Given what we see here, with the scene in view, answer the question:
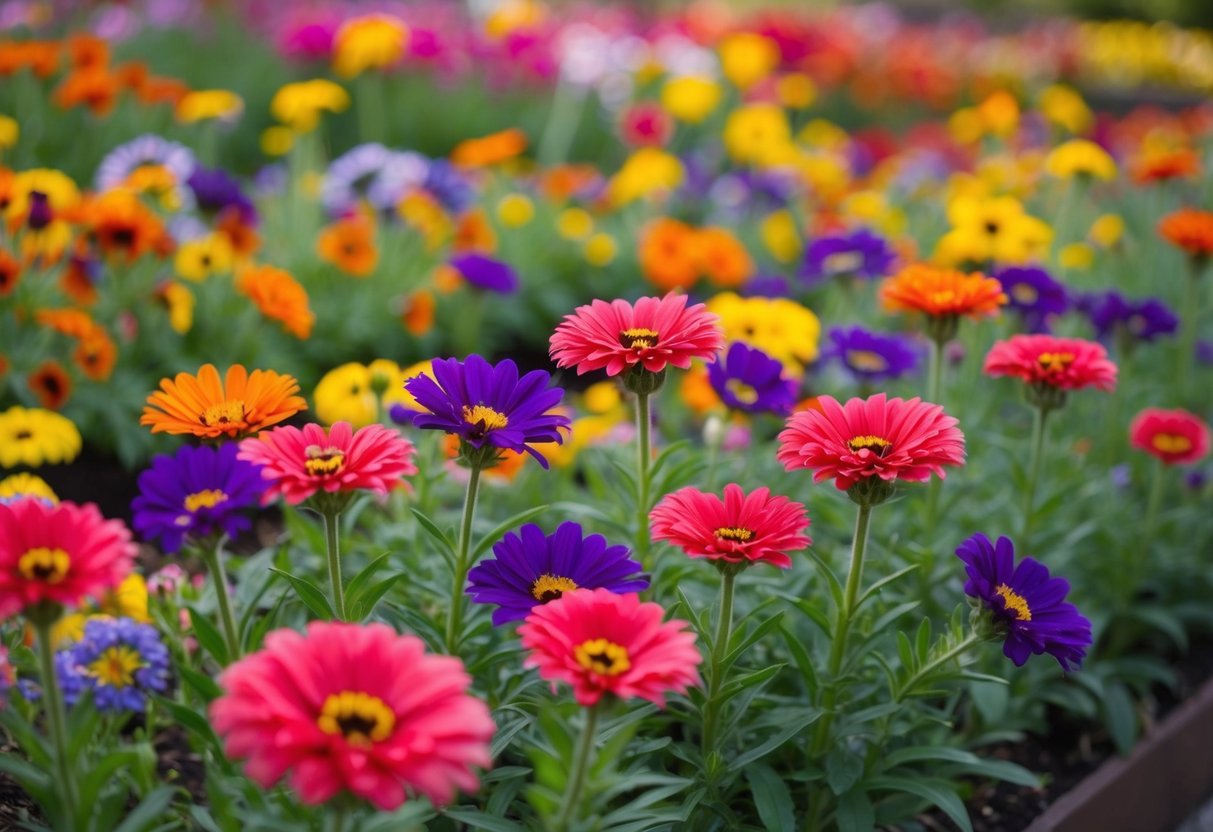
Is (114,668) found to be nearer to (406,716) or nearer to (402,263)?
(406,716)

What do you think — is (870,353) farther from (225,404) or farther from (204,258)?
(204,258)

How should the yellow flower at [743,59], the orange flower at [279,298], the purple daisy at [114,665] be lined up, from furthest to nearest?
the yellow flower at [743,59]
the orange flower at [279,298]
the purple daisy at [114,665]

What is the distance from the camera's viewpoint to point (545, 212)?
4668 mm

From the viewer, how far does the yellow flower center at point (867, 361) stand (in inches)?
96.3

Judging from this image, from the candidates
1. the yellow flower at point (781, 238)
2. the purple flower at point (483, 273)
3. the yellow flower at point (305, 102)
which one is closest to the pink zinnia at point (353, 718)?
the purple flower at point (483, 273)

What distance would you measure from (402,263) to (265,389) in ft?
8.07

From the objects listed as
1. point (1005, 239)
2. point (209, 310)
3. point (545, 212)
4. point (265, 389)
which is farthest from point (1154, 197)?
point (265, 389)

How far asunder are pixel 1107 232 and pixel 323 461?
11.6 ft

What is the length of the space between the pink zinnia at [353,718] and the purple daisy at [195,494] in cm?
37

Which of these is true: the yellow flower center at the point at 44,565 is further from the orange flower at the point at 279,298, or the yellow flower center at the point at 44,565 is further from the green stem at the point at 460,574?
the orange flower at the point at 279,298

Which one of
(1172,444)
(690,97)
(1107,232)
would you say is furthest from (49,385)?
(1107,232)

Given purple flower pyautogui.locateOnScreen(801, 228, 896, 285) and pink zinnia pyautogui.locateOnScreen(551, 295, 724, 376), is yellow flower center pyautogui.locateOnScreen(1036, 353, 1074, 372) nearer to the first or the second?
pink zinnia pyautogui.locateOnScreen(551, 295, 724, 376)

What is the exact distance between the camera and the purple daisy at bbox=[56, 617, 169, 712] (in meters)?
1.72

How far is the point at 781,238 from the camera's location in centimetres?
451
